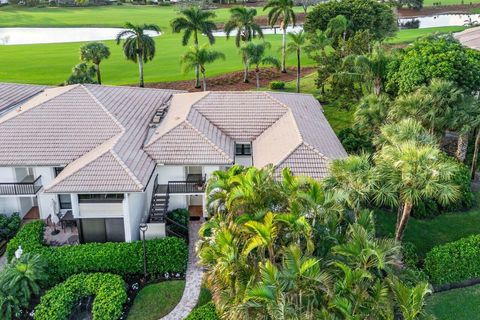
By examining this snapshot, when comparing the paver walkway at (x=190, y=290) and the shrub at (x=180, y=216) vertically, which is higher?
the shrub at (x=180, y=216)

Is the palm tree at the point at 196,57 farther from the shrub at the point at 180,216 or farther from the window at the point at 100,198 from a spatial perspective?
the window at the point at 100,198

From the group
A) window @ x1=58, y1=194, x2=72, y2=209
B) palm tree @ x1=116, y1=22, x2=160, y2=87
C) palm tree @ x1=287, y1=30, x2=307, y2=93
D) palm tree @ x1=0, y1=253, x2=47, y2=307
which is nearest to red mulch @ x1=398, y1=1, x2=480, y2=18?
palm tree @ x1=287, y1=30, x2=307, y2=93

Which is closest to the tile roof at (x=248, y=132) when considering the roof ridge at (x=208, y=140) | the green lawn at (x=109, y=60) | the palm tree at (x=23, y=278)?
the roof ridge at (x=208, y=140)

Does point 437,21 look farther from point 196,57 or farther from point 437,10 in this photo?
point 196,57

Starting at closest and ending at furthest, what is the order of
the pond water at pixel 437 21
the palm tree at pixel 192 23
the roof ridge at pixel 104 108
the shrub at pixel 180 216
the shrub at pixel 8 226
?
1. the shrub at pixel 8 226
2. the shrub at pixel 180 216
3. the roof ridge at pixel 104 108
4. the palm tree at pixel 192 23
5. the pond water at pixel 437 21

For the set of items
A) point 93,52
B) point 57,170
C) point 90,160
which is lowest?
point 57,170

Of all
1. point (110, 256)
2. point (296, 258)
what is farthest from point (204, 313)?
point (296, 258)

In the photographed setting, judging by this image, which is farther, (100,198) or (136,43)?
(136,43)

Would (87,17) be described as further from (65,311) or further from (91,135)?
(65,311)
